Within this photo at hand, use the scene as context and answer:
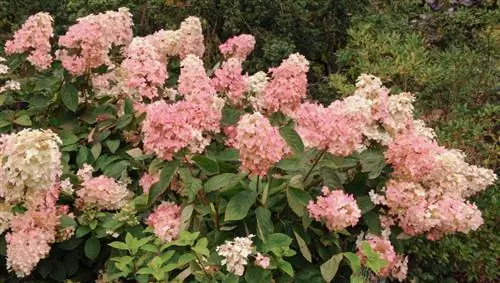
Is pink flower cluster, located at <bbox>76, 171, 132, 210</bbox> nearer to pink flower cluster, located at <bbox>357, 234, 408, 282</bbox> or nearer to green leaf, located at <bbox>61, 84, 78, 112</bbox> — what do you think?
green leaf, located at <bbox>61, 84, 78, 112</bbox>

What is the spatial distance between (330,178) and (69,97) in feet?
4.65

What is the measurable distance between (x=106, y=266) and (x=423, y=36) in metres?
3.42

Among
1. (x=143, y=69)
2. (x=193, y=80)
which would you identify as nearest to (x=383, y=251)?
(x=193, y=80)

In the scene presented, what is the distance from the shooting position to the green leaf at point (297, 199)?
104 inches

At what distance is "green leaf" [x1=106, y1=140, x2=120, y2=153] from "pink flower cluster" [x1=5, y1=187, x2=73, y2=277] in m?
0.42

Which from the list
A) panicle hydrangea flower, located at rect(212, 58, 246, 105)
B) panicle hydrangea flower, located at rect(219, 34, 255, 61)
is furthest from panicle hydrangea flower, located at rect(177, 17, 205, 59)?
panicle hydrangea flower, located at rect(212, 58, 246, 105)

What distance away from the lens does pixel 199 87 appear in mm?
2906

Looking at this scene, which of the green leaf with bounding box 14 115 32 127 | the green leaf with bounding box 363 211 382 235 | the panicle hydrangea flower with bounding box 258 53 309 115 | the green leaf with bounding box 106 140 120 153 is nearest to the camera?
the green leaf with bounding box 363 211 382 235

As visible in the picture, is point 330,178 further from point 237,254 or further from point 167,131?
point 167,131

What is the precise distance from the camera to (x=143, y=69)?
10.2ft

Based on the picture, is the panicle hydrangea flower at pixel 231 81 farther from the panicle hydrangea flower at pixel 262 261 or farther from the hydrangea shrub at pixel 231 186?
the panicle hydrangea flower at pixel 262 261

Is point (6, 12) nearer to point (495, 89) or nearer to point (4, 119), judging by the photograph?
point (4, 119)

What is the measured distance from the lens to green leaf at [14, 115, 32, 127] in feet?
11.0

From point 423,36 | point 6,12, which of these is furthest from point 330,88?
point 6,12
